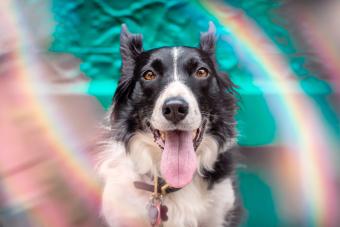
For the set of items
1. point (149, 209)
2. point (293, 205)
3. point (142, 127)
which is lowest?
point (293, 205)

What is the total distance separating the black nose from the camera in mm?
1616

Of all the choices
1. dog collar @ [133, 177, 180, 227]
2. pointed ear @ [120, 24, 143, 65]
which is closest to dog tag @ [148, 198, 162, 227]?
dog collar @ [133, 177, 180, 227]

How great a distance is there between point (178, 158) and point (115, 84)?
2.87 ft

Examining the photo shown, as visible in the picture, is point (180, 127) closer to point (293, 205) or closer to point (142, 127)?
point (142, 127)

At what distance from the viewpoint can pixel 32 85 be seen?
251 centimetres

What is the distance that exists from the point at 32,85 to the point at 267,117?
164 cm

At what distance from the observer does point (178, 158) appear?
1764mm

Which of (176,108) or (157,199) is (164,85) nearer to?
(176,108)

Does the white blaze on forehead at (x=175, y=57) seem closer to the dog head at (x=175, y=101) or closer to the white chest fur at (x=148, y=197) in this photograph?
the dog head at (x=175, y=101)

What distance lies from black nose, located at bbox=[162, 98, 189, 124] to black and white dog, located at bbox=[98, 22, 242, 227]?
9 cm

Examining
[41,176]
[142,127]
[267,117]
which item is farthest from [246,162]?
[41,176]

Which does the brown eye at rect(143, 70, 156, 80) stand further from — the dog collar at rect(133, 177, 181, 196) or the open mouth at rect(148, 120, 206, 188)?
the dog collar at rect(133, 177, 181, 196)

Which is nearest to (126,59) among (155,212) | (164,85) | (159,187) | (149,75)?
(149,75)

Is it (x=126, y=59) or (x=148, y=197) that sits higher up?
(x=126, y=59)
